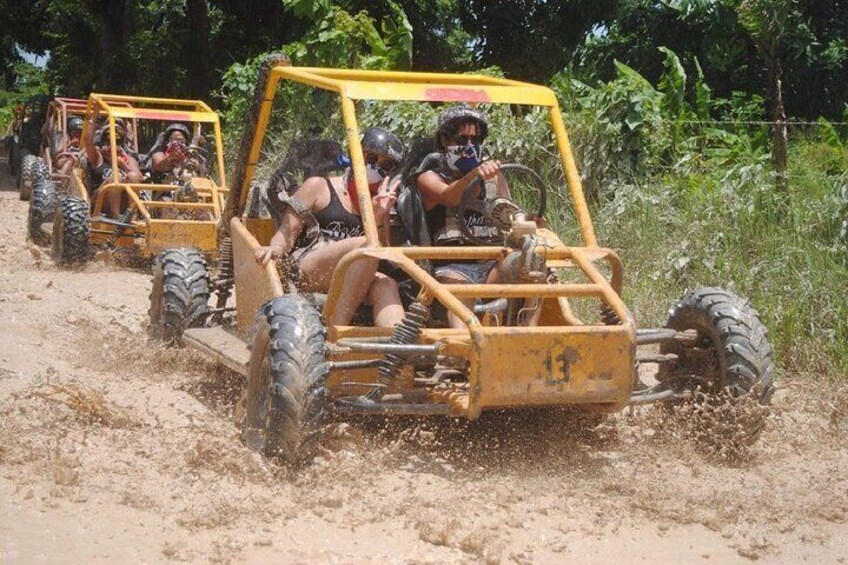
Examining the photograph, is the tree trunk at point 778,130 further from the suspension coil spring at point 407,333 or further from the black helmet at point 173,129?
the black helmet at point 173,129

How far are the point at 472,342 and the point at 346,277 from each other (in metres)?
1.00

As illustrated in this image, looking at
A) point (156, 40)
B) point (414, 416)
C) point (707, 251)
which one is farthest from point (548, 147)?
point (156, 40)

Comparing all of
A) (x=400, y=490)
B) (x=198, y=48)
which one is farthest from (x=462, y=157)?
(x=198, y=48)

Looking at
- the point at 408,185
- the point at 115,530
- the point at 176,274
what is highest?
the point at 408,185

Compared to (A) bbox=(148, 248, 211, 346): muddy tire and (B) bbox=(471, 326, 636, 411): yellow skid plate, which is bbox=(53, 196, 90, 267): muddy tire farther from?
(B) bbox=(471, 326, 636, 411): yellow skid plate

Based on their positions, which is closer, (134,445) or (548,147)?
(134,445)

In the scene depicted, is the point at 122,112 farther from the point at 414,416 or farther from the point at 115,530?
the point at 115,530

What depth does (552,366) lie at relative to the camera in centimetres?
512

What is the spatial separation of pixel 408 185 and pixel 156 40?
18738 mm

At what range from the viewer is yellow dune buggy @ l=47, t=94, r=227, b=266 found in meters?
11.5

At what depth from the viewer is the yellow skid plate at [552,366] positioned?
504 cm

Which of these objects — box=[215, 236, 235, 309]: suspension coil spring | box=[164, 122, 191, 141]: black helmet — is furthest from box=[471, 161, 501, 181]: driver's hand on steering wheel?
box=[164, 122, 191, 141]: black helmet

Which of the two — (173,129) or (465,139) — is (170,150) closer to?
(173,129)

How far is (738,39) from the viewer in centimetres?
1622
